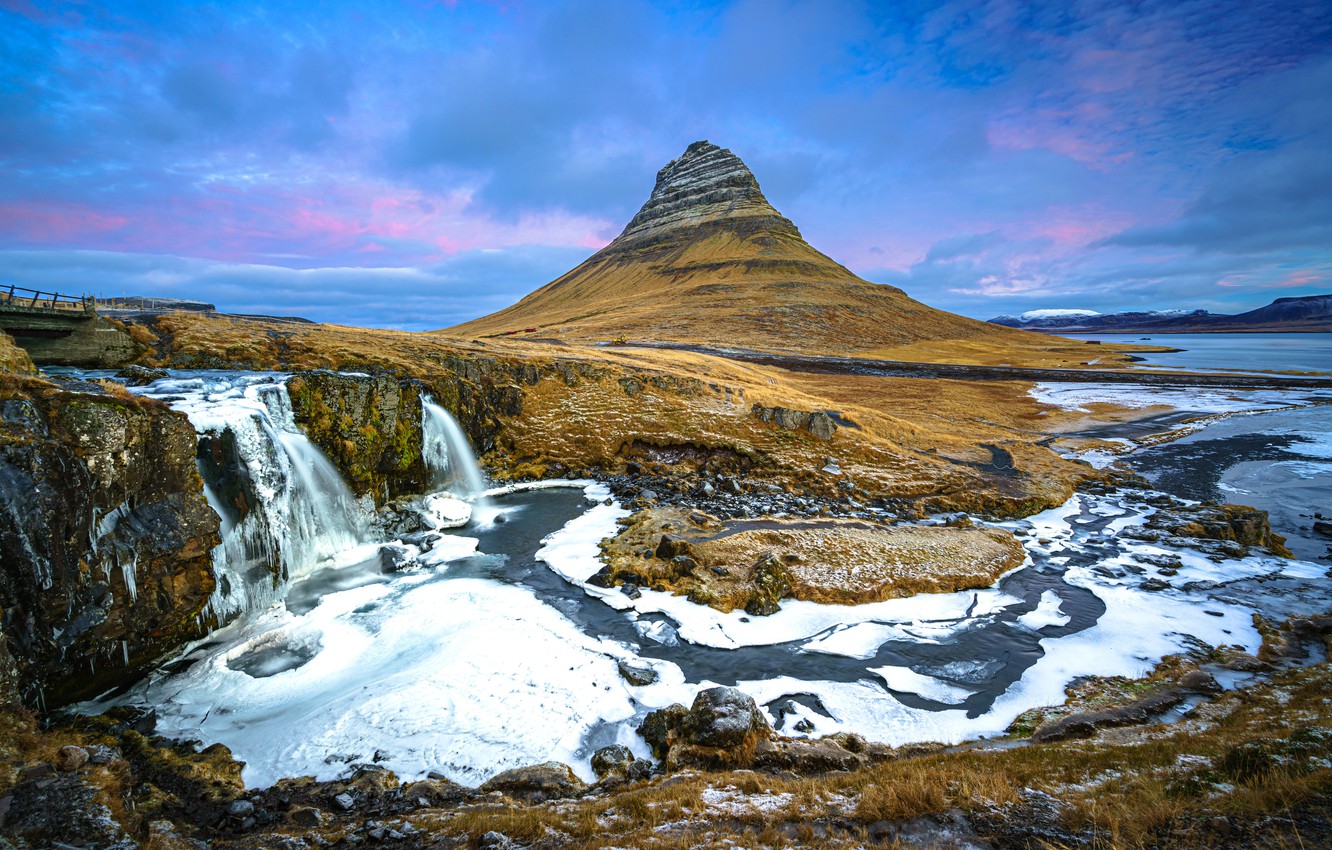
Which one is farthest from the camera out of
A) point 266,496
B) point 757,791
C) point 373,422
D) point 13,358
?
point 373,422

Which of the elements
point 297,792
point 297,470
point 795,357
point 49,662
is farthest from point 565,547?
point 795,357

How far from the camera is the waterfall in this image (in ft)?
88.9

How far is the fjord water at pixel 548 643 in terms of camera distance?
37.8ft

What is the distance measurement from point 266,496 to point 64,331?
1383 cm

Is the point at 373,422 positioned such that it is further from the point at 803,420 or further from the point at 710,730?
the point at 803,420

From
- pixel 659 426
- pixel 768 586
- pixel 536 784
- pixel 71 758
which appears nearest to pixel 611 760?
pixel 536 784

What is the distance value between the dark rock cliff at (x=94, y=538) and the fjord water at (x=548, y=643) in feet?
4.41

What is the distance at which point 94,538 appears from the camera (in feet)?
39.3

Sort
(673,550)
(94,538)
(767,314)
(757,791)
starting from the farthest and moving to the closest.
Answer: (767,314), (673,550), (94,538), (757,791)

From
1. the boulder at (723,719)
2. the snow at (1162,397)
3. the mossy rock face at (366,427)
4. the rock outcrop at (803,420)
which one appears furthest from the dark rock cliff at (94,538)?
the snow at (1162,397)

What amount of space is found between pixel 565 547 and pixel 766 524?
8.89 meters

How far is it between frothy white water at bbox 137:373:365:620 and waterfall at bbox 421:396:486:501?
563cm

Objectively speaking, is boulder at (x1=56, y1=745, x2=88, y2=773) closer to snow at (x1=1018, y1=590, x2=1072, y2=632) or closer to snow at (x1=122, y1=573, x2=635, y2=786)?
snow at (x1=122, y1=573, x2=635, y2=786)

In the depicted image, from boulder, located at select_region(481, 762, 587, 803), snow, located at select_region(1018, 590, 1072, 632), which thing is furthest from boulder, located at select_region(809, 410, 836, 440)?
boulder, located at select_region(481, 762, 587, 803)
